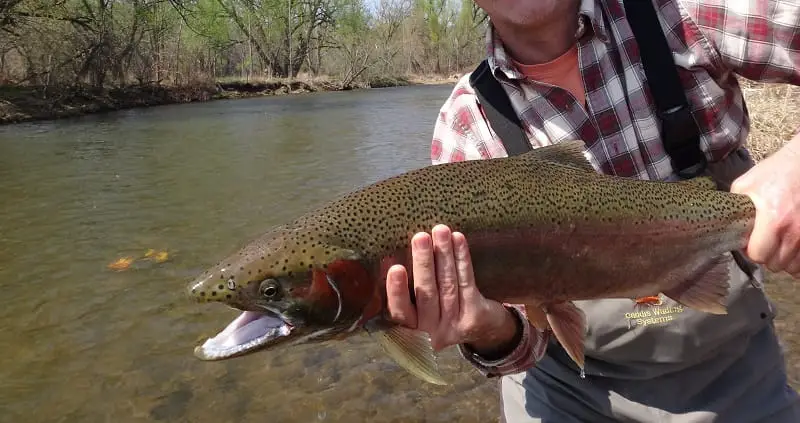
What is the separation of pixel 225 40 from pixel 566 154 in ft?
131

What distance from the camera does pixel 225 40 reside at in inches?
1528

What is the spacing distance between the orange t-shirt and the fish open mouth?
1269 mm

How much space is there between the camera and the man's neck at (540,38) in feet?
7.18

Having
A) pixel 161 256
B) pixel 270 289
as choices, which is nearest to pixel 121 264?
pixel 161 256

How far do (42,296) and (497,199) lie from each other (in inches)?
201

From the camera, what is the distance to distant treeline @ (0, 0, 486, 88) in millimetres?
22484

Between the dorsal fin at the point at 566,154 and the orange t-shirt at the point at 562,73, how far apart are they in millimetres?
312

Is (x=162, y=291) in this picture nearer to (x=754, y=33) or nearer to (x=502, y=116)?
(x=502, y=116)

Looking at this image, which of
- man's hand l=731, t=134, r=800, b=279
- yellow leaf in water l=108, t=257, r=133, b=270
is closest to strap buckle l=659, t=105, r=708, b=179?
man's hand l=731, t=134, r=800, b=279

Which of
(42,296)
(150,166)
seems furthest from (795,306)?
(150,166)

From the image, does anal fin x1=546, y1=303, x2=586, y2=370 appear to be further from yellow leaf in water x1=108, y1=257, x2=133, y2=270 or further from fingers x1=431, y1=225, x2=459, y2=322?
yellow leaf in water x1=108, y1=257, x2=133, y2=270

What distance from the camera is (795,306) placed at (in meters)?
4.29

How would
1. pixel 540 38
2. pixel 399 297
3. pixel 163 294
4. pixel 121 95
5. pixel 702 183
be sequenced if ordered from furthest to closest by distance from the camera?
pixel 121 95 → pixel 163 294 → pixel 540 38 → pixel 702 183 → pixel 399 297

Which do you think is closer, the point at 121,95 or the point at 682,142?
the point at 682,142
